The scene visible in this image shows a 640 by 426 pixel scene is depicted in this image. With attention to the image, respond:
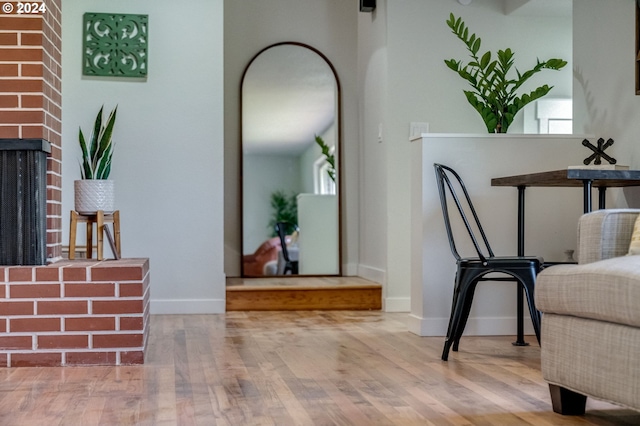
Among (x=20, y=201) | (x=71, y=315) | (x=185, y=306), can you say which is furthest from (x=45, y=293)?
(x=185, y=306)

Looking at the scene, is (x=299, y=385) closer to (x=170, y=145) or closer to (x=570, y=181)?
(x=570, y=181)

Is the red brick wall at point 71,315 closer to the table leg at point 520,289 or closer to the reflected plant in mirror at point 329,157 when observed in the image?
the table leg at point 520,289

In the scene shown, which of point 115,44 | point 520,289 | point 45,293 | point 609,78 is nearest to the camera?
point 45,293

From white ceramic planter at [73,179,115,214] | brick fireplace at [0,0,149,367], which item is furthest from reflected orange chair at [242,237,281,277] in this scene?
brick fireplace at [0,0,149,367]

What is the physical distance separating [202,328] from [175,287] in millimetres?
787

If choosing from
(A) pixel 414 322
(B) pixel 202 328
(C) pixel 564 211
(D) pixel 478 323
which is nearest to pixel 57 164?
(B) pixel 202 328

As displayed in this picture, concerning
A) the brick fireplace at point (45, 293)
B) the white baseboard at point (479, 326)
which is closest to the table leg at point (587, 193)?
the white baseboard at point (479, 326)

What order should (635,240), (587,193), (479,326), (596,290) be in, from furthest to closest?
(479,326)
(587,193)
(635,240)
(596,290)

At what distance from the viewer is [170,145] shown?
5258 millimetres

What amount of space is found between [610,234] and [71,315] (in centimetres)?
204

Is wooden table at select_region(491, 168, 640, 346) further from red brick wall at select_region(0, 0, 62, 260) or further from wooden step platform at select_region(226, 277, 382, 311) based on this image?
red brick wall at select_region(0, 0, 62, 260)

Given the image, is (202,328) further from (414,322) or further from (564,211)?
(564,211)

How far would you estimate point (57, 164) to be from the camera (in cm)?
385

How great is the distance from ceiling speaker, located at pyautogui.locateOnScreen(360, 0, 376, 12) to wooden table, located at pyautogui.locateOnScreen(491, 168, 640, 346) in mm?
2186
